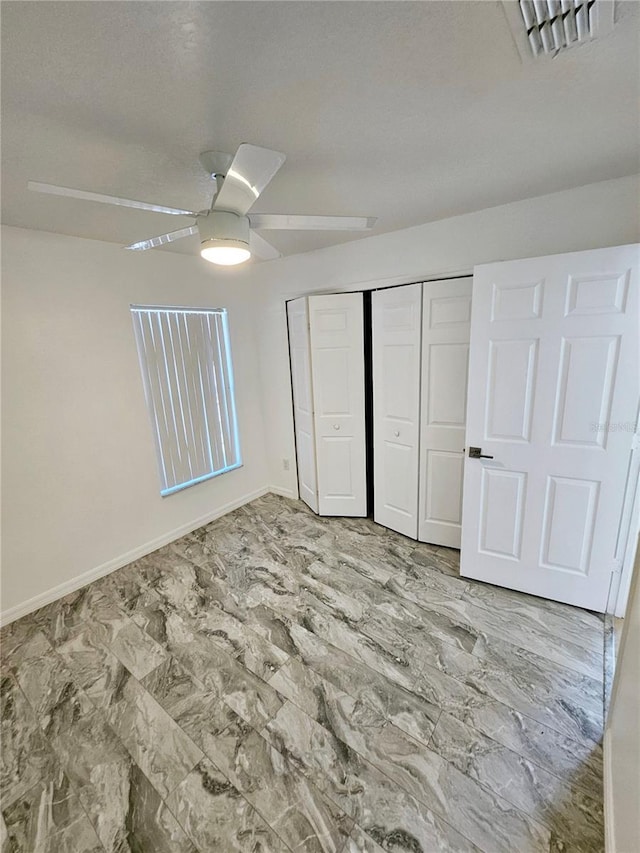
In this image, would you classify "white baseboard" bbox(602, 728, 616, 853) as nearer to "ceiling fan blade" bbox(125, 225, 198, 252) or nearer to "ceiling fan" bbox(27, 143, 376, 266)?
"ceiling fan" bbox(27, 143, 376, 266)

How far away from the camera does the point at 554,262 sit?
188 cm

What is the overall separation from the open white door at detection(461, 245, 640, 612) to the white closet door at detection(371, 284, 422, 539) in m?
0.56

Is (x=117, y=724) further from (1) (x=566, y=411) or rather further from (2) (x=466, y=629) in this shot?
(1) (x=566, y=411)

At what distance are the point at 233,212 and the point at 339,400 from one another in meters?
1.91

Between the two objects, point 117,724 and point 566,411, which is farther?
point 566,411

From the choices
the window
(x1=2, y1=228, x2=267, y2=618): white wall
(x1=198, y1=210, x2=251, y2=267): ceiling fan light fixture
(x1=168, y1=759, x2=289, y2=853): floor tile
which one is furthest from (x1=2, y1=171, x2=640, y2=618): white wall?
(x1=168, y1=759, x2=289, y2=853): floor tile

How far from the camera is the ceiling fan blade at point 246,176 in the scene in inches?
42.1

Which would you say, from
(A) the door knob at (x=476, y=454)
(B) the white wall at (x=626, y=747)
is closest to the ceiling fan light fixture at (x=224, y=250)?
(A) the door knob at (x=476, y=454)

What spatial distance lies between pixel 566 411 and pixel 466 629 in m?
1.37

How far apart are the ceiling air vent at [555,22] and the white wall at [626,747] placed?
1.61 m

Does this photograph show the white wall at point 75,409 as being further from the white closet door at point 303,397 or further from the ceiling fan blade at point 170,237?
the ceiling fan blade at point 170,237

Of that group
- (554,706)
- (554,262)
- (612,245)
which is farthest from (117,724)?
(612,245)

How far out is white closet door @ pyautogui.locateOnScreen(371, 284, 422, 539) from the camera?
2684 mm

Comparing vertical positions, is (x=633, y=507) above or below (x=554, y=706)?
above
